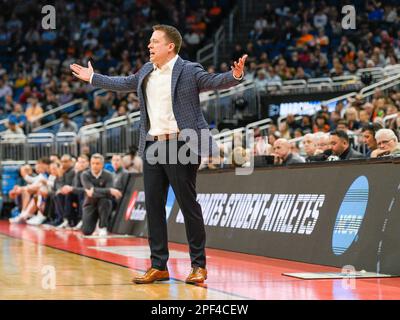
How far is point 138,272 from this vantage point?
833cm

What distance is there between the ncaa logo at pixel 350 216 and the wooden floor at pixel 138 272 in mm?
329

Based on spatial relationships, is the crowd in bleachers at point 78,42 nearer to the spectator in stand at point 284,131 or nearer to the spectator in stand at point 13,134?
the spectator in stand at point 13,134

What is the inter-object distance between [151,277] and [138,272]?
1.03 meters

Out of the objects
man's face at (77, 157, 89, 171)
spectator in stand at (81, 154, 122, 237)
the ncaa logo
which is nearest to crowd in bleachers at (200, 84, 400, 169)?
the ncaa logo

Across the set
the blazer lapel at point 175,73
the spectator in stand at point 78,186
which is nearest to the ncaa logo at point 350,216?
the blazer lapel at point 175,73

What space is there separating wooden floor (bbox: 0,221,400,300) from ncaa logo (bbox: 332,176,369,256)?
1.08 ft

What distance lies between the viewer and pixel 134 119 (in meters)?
21.2

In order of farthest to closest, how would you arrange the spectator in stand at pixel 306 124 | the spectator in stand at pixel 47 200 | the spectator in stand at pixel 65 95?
the spectator in stand at pixel 65 95
the spectator in stand at pixel 47 200
the spectator in stand at pixel 306 124

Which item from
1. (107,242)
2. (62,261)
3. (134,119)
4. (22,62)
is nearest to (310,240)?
(62,261)

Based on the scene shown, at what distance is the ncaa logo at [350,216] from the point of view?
8.62 m

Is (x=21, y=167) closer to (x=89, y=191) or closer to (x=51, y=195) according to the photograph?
(x=51, y=195)

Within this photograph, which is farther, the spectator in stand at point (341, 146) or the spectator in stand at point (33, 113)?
the spectator in stand at point (33, 113)

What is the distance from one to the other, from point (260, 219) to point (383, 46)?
40.3 feet

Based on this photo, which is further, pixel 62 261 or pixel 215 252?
pixel 215 252
